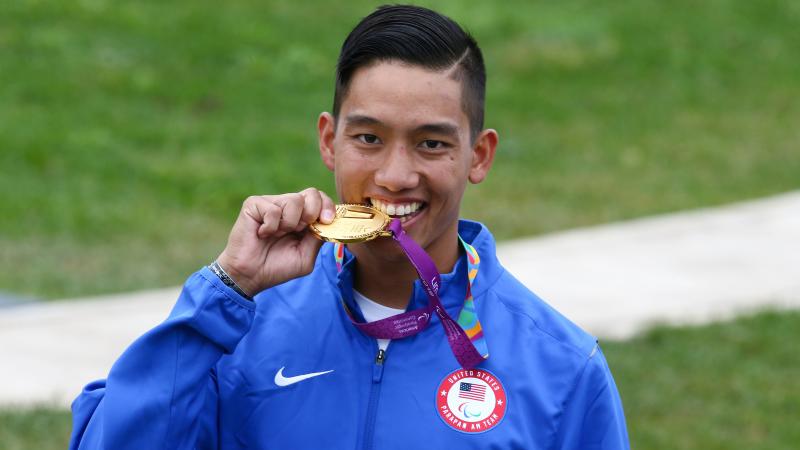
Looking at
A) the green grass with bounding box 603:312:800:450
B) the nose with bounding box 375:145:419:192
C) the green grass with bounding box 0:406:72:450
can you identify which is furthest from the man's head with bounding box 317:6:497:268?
the green grass with bounding box 603:312:800:450

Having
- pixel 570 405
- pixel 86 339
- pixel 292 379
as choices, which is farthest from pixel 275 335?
pixel 86 339

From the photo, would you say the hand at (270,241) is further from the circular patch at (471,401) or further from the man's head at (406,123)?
the circular patch at (471,401)

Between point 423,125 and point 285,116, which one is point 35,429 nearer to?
point 423,125

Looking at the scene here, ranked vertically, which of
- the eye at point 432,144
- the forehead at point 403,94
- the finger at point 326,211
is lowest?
the finger at point 326,211

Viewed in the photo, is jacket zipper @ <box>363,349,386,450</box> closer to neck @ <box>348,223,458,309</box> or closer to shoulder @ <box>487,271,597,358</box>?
neck @ <box>348,223,458,309</box>

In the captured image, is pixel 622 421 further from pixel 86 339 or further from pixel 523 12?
pixel 523 12

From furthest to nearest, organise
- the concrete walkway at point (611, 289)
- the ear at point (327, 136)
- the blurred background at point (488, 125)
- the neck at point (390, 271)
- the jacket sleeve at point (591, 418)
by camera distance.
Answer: the blurred background at point (488, 125), the concrete walkway at point (611, 289), the ear at point (327, 136), the neck at point (390, 271), the jacket sleeve at point (591, 418)

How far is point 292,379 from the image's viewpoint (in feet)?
10.1

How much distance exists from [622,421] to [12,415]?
4.31 m

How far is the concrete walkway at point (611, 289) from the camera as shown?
7.53 metres

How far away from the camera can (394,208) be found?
3078 mm

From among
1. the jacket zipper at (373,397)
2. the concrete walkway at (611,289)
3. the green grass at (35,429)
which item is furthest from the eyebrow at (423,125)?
the concrete walkway at (611,289)

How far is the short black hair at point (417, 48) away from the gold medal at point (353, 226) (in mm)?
287

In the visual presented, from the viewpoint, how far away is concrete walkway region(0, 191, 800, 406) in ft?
24.7
